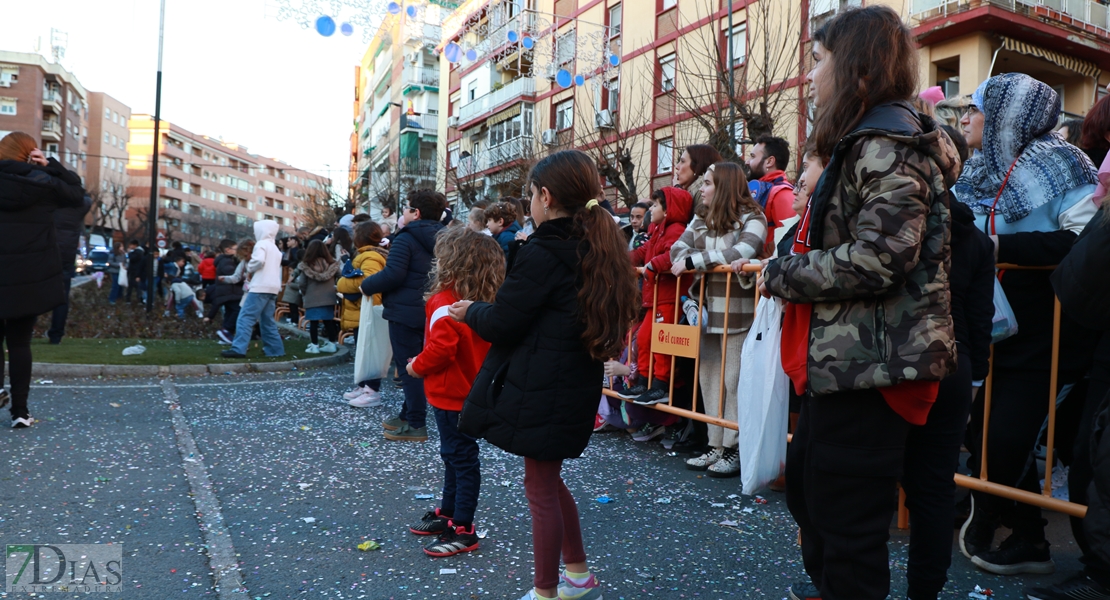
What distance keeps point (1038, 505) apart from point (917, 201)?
2013 mm

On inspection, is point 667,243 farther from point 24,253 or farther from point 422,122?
point 422,122

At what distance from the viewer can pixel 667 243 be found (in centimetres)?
584

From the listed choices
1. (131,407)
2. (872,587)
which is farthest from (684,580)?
(131,407)

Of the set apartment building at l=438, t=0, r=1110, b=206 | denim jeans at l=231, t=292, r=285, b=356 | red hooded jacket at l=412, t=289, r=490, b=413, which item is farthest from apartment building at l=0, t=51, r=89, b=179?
red hooded jacket at l=412, t=289, r=490, b=413

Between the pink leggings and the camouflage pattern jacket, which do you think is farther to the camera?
the pink leggings

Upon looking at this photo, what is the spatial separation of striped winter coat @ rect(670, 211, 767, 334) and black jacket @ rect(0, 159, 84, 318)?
4680 mm

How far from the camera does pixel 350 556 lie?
139 inches

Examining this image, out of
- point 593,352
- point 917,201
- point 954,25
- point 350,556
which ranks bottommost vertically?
point 350,556

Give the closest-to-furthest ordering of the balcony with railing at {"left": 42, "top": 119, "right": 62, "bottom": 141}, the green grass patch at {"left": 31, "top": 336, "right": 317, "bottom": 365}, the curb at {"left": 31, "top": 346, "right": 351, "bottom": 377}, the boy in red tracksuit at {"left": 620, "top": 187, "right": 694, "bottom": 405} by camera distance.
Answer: the boy in red tracksuit at {"left": 620, "top": 187, "right": 694, "bottom": 405}, the curb at {"left": 31, "top": 346, "right": 351, "bottom": 377}, the green grass patch at {"left": 31, "top": 336, "right": 317, "bottom": 365}, the balcony with railing at {"left": 42, "top": 119, "right": 62, "bottom": 141}

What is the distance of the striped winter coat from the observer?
5156 mm

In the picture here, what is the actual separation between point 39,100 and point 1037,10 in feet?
259

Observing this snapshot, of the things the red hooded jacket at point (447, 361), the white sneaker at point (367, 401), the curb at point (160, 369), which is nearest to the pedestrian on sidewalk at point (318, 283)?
the curb at point (160, 369)

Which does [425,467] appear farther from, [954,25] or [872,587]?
[954,25]

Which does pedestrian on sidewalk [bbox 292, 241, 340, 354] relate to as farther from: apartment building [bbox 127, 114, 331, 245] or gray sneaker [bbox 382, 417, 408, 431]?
apartment building [bbox 127, 114, 331, 245]
